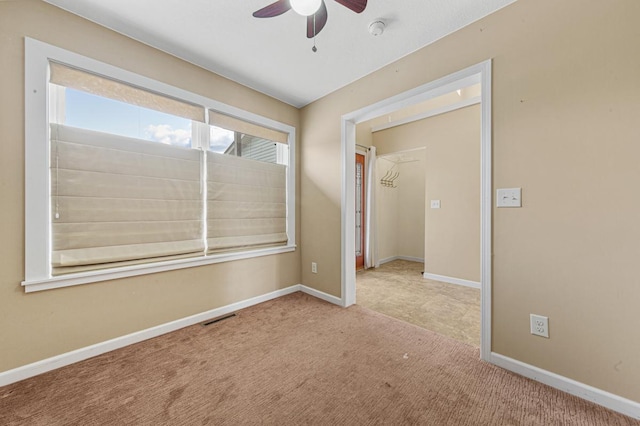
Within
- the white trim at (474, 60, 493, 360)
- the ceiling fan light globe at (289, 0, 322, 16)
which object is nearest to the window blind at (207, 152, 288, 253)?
the ceiling fan light globe at (289, 0, 322, 16)

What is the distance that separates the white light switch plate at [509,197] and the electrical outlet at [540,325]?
757 mm

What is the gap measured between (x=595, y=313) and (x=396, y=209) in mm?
4345

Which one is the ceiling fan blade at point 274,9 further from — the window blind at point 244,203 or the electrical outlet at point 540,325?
the electrical outlet at point 540,325

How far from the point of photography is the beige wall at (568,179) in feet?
4.51

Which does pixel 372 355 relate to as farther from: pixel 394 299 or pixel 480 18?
pixel 480 18

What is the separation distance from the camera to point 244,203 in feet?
9.35

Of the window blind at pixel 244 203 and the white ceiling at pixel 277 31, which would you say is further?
the window blind at pixel 244 203

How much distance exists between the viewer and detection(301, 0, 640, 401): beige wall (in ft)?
4.51

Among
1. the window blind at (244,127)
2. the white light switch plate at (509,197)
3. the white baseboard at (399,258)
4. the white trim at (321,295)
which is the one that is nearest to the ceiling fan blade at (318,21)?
the window blind at (244,127)

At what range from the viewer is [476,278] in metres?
3.54

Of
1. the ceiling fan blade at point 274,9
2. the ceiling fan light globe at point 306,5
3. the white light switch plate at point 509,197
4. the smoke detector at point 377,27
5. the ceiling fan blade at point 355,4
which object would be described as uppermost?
the smoke detector at point 377,27

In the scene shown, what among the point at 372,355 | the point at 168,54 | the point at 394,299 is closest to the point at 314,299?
the point at 394,299

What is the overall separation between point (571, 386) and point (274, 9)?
9.57 ft

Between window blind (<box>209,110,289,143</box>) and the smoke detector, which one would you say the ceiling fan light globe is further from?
window blind (<box>209,110,289,143</box>)
